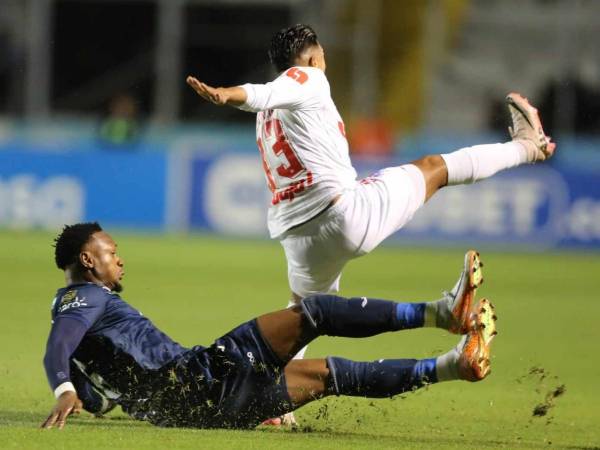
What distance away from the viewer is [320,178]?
6953 mm

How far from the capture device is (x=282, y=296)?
14.0 metres

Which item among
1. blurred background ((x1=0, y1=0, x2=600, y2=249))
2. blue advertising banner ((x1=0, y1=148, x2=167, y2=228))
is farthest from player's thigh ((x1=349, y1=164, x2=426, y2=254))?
blue advertising banner ((x1=0, y1=148, x2=167, y2=228))

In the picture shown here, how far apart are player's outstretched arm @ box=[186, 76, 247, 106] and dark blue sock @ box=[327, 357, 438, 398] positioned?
146cm

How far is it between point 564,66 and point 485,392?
14.5 m

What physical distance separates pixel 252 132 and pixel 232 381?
633 inches

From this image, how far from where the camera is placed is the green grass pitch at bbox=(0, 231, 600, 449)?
6.53m

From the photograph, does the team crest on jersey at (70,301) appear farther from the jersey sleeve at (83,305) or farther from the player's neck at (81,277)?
the player's neck at (81,277)

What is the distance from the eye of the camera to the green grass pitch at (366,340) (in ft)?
21.4

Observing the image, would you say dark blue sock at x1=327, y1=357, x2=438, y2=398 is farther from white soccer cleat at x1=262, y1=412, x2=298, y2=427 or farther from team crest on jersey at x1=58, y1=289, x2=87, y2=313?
team crest on jersey at x1=58, y1=289, x2=87, y2=313

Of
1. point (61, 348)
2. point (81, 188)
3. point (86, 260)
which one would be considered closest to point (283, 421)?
point (86, 260)

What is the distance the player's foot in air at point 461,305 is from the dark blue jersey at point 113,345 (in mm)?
1325

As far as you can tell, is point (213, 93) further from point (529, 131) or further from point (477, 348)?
point (529, 131)

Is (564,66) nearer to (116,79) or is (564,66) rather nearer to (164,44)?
(164,44)

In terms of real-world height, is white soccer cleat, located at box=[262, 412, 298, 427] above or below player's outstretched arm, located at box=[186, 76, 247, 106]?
below
